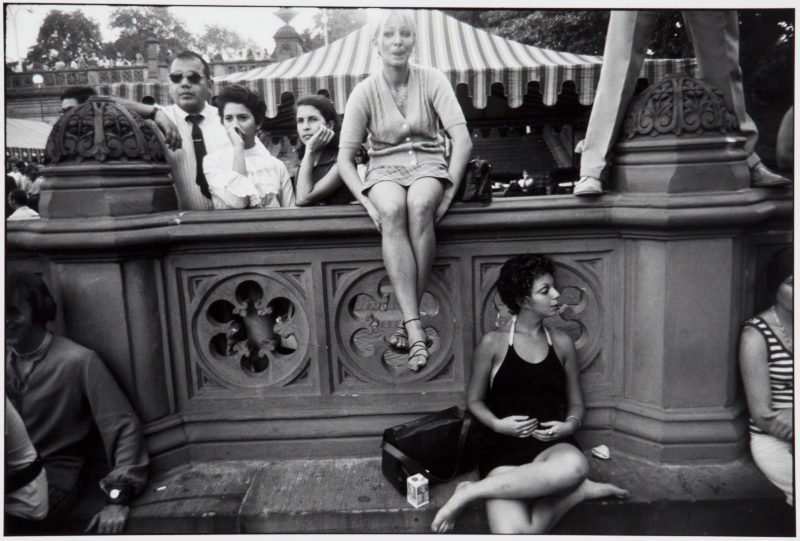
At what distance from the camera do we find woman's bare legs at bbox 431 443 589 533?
202cm

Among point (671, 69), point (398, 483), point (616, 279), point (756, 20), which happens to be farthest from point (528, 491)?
point (671, 69)

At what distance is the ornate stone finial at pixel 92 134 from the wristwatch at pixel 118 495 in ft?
4.40

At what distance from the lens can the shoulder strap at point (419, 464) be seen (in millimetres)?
2164

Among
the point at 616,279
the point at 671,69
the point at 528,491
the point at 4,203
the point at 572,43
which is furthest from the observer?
the point at 572,43

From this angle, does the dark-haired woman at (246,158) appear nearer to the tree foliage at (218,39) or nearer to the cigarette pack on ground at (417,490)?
the tree foliage at (218,39)

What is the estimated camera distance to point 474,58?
6582 mm

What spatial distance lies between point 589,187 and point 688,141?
1.36 feet

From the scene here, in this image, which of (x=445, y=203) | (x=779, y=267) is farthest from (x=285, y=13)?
(x=779, y=267)

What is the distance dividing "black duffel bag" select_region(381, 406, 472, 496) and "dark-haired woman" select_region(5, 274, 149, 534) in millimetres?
1067

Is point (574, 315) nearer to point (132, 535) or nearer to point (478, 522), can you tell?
point (478, 522)

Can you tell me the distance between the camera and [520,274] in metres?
2.18

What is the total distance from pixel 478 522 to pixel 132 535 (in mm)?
1381

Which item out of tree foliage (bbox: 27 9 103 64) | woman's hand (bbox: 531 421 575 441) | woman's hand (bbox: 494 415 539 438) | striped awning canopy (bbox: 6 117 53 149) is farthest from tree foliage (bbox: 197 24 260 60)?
woman's hand (bbox: 531 421 575 441)

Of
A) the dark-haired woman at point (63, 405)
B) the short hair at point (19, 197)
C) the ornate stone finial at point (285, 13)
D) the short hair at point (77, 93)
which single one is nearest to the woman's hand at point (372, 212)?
the ornate stone finial at point (285, 13)
